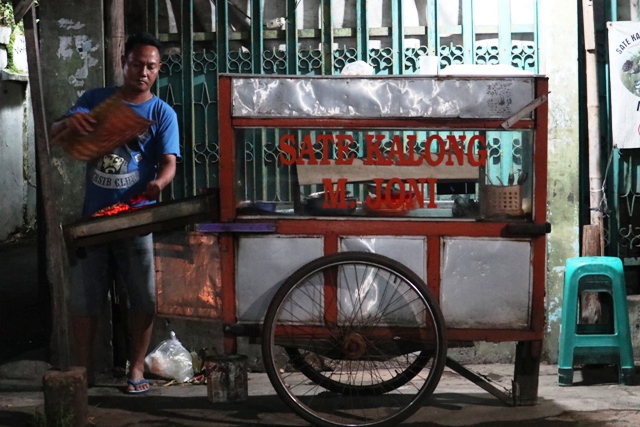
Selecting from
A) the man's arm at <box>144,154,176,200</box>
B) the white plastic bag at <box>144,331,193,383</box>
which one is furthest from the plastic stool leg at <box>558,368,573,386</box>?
the man's arm at <box>144,154,176,200</box>

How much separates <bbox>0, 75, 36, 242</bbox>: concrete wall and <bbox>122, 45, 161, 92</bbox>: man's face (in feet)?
32.4

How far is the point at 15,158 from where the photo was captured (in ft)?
51.5

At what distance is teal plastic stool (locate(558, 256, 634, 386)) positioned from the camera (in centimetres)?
600

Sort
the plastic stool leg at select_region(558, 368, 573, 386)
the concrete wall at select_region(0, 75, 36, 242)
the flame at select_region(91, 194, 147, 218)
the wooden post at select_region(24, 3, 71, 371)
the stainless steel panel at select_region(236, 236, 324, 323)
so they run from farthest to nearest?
→ the concrete wall at select_region(0, 75, 36, 242) < the plastic stool leg at select_region(558, 368, 573, 386) < the flame at select_region(91, 194, 147, 218) < the stainless steel panel at select_region(236, 236, 324, 323) < the wooden post at select_region(24, 3, 71, 371)

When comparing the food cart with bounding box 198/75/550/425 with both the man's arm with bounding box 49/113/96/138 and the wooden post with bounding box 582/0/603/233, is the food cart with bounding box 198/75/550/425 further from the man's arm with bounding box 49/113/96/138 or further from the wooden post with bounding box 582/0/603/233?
the wooden post with bounding box 582/0/603/233

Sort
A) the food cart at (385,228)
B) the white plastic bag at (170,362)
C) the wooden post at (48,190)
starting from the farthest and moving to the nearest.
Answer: the white plastic bag at (170,362)
the food cart at (385,228)
the wooden post at (48,190)

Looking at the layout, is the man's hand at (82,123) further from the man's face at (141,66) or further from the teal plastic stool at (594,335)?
the teal plastic stool at (594,335)

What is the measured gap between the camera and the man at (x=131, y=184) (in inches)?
219

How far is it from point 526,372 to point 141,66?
2752 mm

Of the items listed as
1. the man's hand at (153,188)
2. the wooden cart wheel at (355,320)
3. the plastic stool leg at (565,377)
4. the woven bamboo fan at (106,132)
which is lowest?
the plastic stool leg at (565,377)

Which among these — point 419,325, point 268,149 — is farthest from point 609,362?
point 268,149

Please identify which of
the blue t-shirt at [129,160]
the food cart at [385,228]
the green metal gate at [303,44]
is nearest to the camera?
the food cart at [385,228]

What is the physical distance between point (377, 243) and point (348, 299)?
13.0 inches

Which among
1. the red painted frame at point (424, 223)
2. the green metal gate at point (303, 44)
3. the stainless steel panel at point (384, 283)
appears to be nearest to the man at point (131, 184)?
the red painted frame at point (424, 223)
